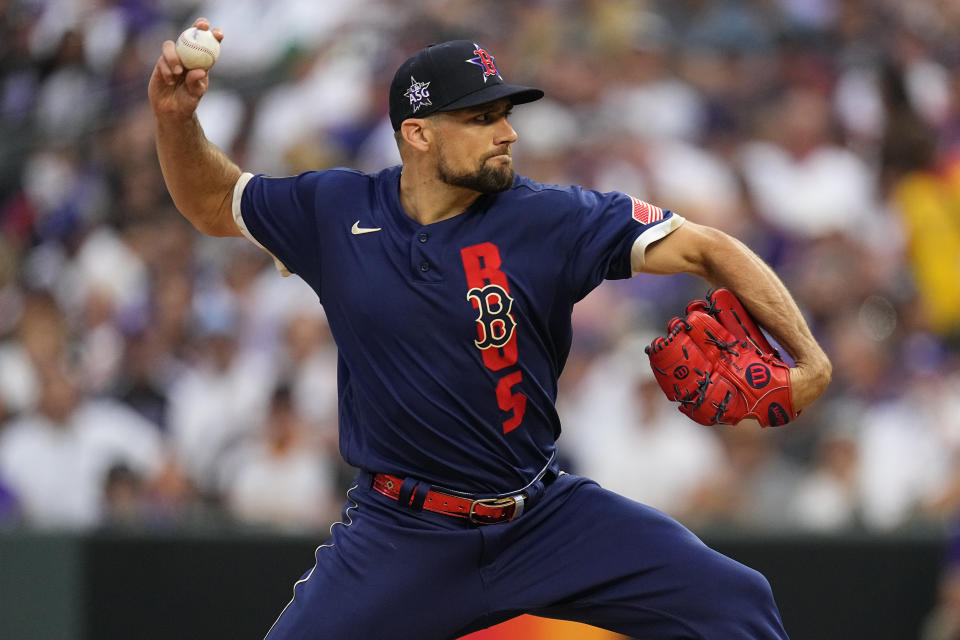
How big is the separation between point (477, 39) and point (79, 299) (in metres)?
3.48

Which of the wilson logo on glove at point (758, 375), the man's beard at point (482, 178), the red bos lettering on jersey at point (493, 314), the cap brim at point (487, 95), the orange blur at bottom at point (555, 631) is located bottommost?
the orange blur at bottom at point (555, 631)

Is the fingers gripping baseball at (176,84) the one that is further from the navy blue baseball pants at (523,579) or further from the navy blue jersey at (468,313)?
the navy blue baseball pants at (523,579)

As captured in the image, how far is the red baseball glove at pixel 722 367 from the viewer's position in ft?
13.9

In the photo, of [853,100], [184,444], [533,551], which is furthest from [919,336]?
[533,551]

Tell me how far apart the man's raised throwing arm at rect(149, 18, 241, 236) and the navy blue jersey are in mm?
397

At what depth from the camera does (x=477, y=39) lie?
420 inches

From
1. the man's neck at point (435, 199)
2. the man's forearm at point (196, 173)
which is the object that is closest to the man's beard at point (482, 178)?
the man's neck at point (435, 199)

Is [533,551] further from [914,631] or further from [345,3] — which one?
[345,3]

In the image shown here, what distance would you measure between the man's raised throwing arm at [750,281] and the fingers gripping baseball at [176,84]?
1.49 meters

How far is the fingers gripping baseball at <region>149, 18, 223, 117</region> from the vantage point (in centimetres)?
451

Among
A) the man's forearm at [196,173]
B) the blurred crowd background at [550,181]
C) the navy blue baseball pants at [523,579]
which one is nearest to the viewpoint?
the navy blue baseball pants at [523,579]

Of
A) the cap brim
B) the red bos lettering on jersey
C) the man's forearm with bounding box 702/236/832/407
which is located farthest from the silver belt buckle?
the cap brim

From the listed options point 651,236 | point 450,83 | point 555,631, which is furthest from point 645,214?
point 555,631

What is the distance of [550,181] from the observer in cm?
910
